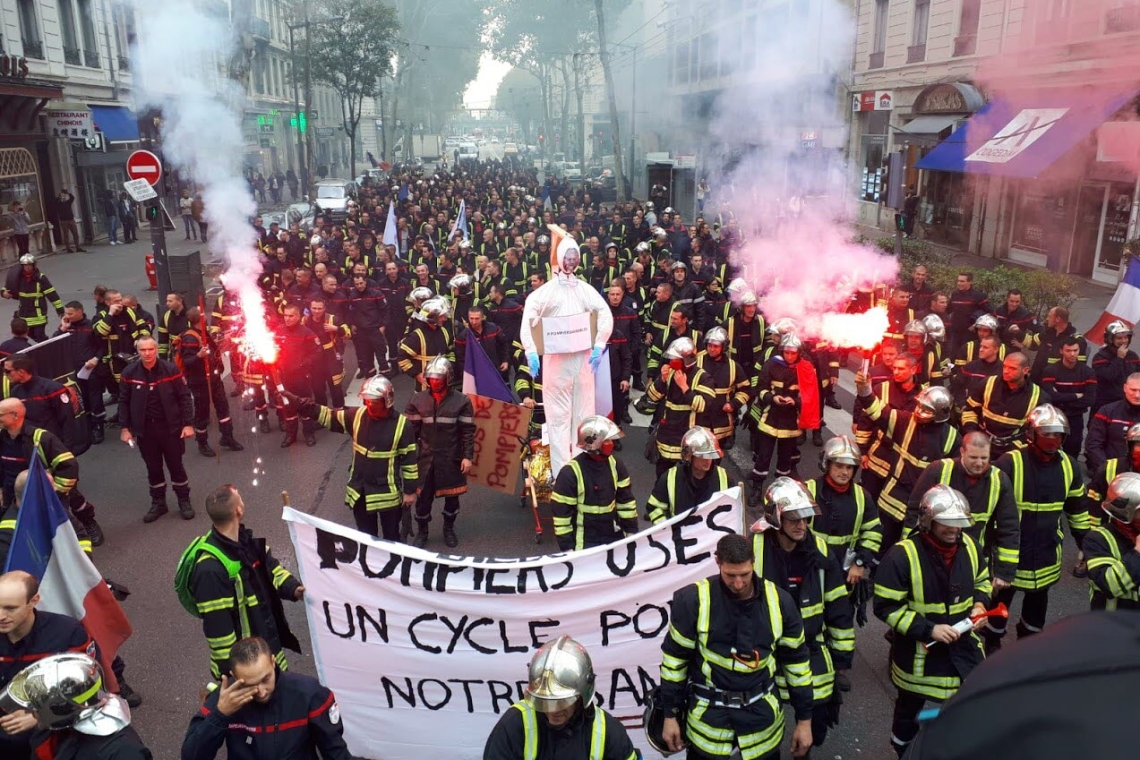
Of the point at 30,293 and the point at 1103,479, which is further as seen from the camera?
the point at 30,293

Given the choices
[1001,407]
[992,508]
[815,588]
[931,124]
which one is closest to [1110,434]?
[1001,407]

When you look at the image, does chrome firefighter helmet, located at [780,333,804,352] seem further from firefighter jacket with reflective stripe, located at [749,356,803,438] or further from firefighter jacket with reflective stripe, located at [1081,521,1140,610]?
firefighter jacket with reflective stripe, located at [1081,521,1140,610]

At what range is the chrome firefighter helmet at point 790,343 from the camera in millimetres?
8695

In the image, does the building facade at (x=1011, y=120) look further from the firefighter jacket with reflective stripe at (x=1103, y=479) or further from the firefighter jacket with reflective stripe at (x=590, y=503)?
the firefighter jacket with reflective stripe at (x=590, y=503)

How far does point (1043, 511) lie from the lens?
6023 mm

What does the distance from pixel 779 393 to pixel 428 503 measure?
3514mm

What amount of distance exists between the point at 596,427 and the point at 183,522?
5.07 m

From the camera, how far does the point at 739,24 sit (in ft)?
96.1

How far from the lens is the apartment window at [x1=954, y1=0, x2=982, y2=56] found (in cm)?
2273

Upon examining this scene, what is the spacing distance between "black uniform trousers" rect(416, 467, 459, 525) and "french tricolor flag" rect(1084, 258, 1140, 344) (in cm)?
741

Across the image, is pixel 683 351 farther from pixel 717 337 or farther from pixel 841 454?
pixel 841 454

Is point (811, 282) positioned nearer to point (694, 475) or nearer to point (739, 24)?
point (694, 475)

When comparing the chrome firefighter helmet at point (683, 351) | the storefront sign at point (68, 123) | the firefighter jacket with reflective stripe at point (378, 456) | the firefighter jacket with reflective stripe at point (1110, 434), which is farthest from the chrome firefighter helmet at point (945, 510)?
the storefront sign at point (68, 123)

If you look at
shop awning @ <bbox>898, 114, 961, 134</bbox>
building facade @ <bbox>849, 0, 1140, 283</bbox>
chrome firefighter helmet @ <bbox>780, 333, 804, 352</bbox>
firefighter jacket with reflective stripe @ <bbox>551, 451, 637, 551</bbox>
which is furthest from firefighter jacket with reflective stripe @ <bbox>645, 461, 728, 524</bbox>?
shop awning @ <bbox>898, 114, 961, 134</bbox>
